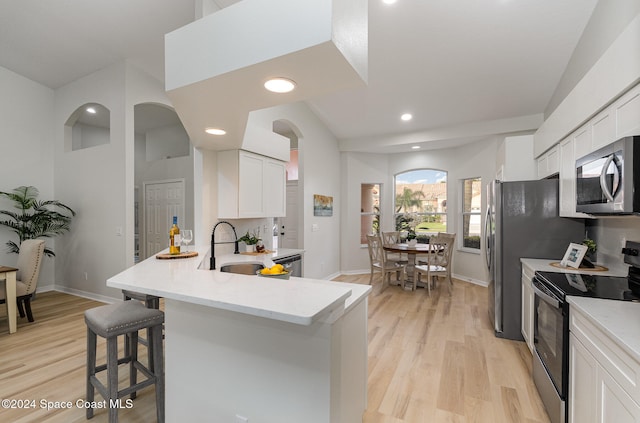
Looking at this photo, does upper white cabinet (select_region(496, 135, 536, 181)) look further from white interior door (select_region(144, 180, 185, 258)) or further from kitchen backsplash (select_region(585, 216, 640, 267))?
white interior door (select_region(144, 180, 185, 258))

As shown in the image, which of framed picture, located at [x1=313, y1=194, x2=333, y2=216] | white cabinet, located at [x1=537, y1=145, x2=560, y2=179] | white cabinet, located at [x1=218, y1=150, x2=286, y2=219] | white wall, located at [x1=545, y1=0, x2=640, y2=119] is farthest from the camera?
framed picture, located at [x1=313, y1=194, x2=333, y2=216]

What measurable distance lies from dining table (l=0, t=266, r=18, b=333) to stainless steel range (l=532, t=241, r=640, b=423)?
5.20 metres

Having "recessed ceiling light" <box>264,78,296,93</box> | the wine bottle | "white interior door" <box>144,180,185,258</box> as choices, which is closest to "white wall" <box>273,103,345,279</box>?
the wine bottle

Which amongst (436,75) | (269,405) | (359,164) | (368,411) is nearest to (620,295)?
(368,411)

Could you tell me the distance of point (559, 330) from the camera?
180cm

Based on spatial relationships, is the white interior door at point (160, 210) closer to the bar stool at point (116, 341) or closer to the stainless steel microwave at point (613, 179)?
the bar stool at point (116, 341)

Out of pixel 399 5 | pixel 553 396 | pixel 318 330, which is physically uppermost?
pixel 399 5

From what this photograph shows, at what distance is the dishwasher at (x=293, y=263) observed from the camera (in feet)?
11.8

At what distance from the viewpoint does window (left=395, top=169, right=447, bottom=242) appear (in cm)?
650

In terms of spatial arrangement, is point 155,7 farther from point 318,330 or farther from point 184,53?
point 318,330

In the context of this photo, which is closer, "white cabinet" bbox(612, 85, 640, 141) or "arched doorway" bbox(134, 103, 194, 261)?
"white cabinet" bbox(612, 85, 640, 141)

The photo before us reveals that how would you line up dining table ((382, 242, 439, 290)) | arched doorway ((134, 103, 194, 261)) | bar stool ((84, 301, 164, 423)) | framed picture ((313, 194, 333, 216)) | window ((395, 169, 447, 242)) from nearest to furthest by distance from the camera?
1. bar stool ((84, 301, 164, 423))
2. dining table ((382, 242, 439, 290))
3. framed picture ((313, 194, 333, 216))
4. arched doorway ((134, 103, 194, 261))
5. window ((395, 169, 447, 242))

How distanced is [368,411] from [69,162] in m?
5.84

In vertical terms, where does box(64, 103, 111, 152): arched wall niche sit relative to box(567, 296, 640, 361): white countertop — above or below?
above
